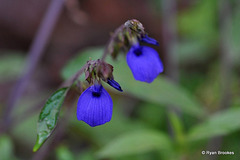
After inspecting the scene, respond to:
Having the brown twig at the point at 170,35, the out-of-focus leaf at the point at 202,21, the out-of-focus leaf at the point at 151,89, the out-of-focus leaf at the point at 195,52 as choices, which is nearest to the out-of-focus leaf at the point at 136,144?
the out-of-focus leaf at the point at 151,89

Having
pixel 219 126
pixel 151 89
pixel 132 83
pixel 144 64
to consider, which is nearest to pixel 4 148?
pixel 132 83

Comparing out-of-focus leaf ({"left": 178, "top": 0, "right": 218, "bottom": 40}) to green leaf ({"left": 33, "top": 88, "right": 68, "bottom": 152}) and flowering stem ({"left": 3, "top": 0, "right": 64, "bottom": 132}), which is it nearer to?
flowering stem ({"left": 3, "top": 0, "right": 64, "bottom": 132})

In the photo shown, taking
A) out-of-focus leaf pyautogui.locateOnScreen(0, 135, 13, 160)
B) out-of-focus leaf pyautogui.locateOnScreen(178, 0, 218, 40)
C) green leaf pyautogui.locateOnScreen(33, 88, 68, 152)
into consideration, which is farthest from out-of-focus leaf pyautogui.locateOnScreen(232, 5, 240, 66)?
out-of-focus leaf pyautogui.locateOnScreen(0, 135, 13, 160)

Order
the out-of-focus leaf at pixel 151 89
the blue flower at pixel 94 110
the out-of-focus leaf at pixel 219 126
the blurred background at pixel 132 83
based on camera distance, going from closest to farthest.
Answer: the blue flower at pixel 94 110, the out-of-focus leaf at pixel 219 126, the blurred background at pixel 132 83, the out-of-focus leaf at pixel 151 89

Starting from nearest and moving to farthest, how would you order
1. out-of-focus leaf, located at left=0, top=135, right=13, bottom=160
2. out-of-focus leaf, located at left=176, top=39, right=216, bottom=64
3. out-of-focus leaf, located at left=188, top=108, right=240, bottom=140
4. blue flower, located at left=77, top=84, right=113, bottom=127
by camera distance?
blue flower, located at left=77, top=84, right=113, bottom=127, out-of-focus leaf, located at left=188, top=108, right=240, bottom=140, out-of-focus leaf, located at left=0, top=135, right=13, bottom=160, out-of-focus leaf, located at left=176, top=39, right=216, bottom=64

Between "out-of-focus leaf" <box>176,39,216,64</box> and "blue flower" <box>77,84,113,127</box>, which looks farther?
"out-of-focus leaf" <box>176,39,216,64</box>

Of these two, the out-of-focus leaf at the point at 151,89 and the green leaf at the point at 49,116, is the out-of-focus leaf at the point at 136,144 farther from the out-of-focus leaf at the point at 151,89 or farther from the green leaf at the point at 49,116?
the green leaf at the point at 49,116
